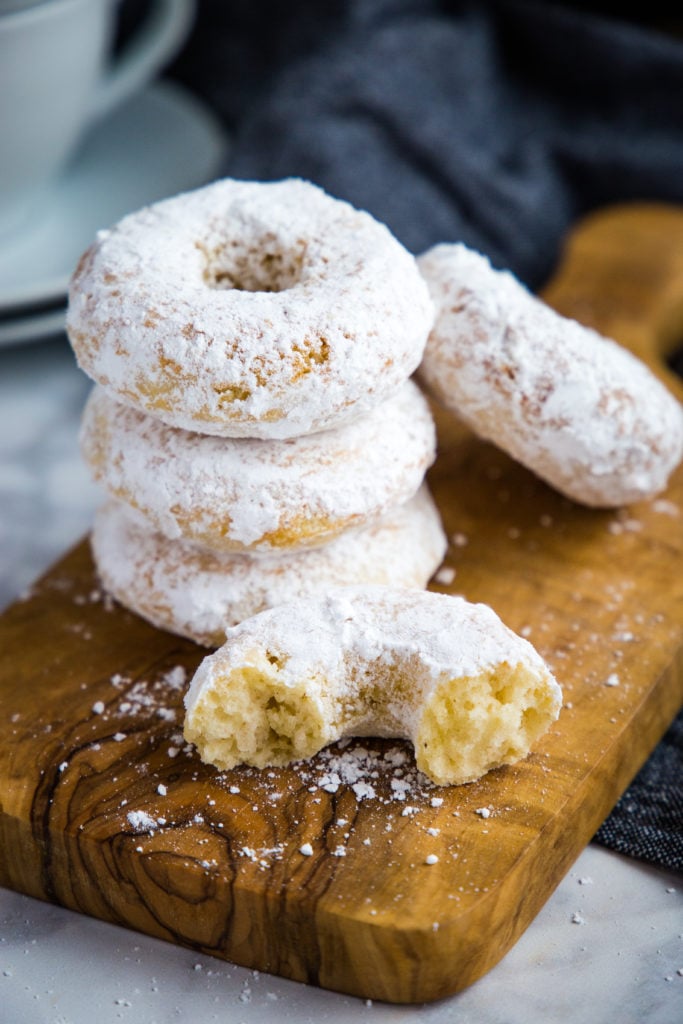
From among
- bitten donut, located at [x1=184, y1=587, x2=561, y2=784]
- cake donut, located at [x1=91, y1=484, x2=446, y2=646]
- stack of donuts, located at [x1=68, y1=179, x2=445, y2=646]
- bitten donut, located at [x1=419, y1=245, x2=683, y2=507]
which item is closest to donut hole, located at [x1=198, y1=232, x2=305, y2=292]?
stack of donuts, located at [x1=68, y1=179, x2=445, y2=646]

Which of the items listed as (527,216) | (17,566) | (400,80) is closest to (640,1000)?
(17,566)

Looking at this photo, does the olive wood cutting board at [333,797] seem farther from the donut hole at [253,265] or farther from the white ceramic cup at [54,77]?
the white ceramic cup at [54,77]

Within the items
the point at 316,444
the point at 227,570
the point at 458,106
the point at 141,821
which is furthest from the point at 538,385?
the point at 458,106

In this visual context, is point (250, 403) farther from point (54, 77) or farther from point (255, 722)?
point (54, 77)

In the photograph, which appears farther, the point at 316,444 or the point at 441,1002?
the point at 316,444

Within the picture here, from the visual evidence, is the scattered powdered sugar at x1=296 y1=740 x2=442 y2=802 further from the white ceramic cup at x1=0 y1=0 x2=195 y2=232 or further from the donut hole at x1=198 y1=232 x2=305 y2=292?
the white ceramic cup at x1=0 y1=0 x2=195 y2=232

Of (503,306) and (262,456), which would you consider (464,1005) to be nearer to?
(262,456)
